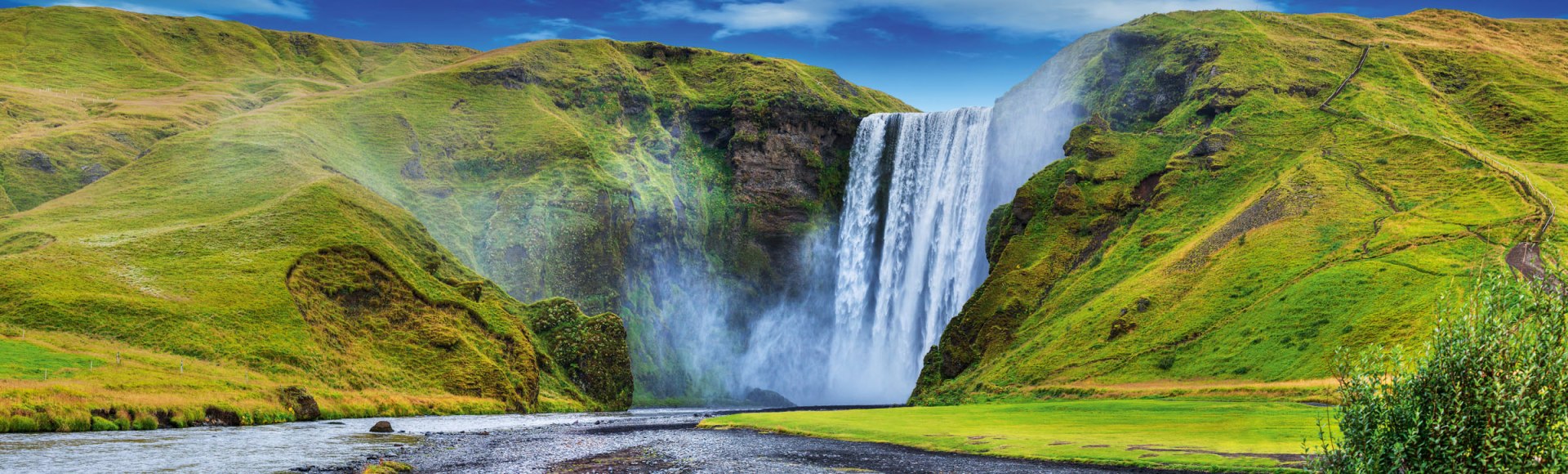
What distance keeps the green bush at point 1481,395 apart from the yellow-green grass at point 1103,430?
12637mm

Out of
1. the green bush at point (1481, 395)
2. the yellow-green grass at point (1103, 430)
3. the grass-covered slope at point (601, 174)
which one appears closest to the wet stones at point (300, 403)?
the yellow-green grass at point (1103, 430)

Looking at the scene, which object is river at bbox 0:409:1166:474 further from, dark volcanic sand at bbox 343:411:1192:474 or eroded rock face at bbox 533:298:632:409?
eroded rock face at bbox 533:298:632:409

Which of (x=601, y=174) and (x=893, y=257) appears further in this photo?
(x=601, y=174)

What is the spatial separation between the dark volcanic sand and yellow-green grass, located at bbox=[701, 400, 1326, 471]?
160 cm

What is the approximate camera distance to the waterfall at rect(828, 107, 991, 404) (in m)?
127

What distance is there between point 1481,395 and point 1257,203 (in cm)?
8207

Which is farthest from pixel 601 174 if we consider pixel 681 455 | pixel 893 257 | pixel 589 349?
pixel 681 455

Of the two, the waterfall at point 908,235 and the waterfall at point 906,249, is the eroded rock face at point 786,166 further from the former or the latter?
the waterfall at point 906,249

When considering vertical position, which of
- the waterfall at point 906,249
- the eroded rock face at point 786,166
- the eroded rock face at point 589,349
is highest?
the eroded rock face at point 786,166

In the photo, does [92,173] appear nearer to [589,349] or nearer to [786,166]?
[589,349]

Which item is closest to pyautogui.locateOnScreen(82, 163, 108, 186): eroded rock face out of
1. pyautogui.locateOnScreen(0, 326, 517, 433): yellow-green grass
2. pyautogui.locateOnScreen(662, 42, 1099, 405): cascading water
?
pyautogui.locateOnScreen(662, 42, 1099, 405): cascading water

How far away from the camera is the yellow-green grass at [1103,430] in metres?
33.9

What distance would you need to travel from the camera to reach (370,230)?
346 ft

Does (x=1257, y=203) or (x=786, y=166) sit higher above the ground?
(x=786, y=166)
